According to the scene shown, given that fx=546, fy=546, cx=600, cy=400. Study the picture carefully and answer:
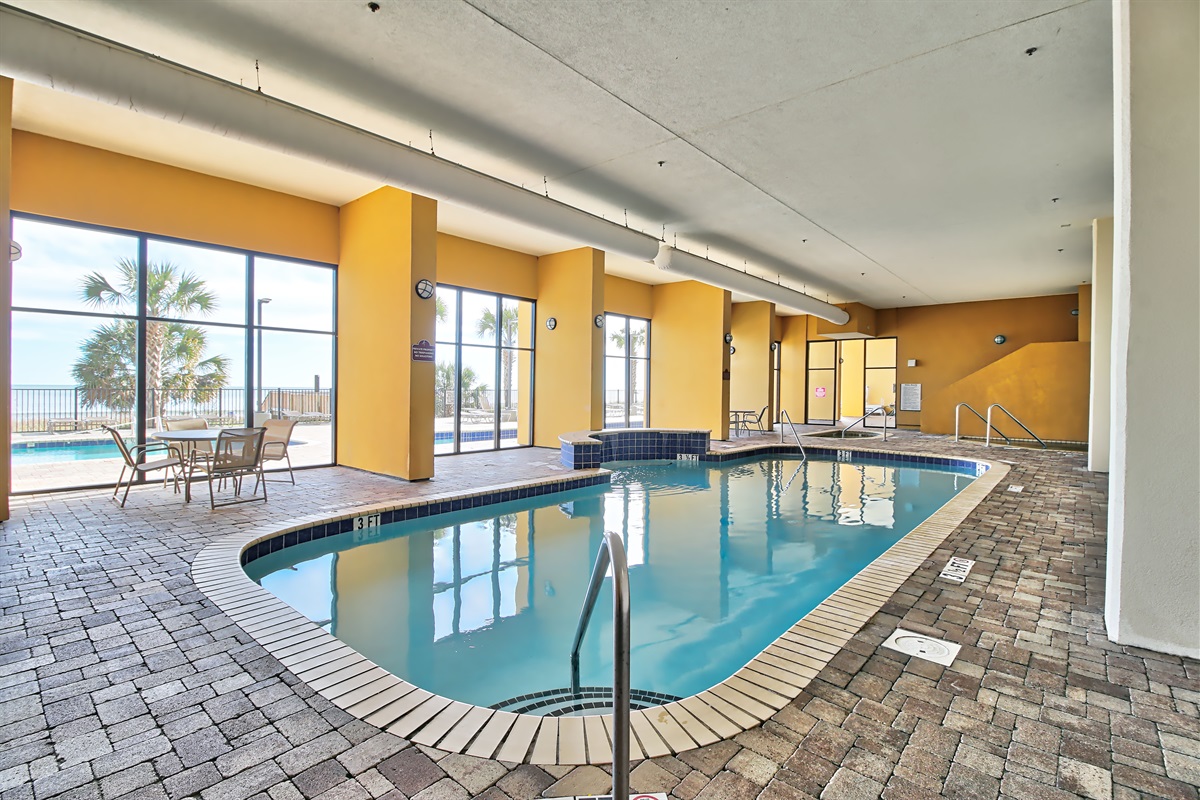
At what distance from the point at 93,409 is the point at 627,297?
8.46 m

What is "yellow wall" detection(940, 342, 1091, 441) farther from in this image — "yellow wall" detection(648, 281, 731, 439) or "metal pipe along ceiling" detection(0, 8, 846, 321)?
"metal pipe along ceiling" detection(0, 8, 846, 321)

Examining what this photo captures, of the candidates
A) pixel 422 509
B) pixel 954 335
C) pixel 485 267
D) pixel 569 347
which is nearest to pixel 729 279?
pixel 569 347

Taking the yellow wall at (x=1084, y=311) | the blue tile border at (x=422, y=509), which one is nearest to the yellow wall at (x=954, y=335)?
the yellow wall at (x=1084, y=311)

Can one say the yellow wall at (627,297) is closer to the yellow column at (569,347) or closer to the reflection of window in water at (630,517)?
the yellow column at (569,347)

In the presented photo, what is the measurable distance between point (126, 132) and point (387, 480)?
400cm

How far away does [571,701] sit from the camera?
233cm

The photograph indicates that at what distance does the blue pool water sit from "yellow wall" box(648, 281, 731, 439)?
4.65 m

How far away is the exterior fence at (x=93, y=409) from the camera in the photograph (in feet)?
18.4

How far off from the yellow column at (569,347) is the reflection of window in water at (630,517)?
227 cm

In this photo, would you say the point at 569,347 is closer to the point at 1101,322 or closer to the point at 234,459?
the point at 234,459

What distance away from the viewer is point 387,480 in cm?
614

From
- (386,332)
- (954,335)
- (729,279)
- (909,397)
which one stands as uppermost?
(729,279)

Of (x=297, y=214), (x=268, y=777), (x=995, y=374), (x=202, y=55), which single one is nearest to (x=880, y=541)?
(x=268, y=777)

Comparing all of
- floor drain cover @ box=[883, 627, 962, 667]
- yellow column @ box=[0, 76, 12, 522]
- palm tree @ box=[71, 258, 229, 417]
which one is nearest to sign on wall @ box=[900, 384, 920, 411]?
floor drain cover @ box=[883, 627, 962, 667]
